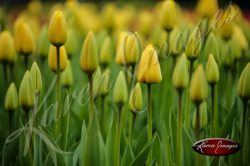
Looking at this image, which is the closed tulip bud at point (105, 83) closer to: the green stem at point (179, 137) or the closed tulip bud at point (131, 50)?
the closed tulip bud at point (131, 50)

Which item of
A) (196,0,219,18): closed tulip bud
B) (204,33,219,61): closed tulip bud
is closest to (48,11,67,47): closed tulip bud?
(204,33,219,61): closed tulip bud

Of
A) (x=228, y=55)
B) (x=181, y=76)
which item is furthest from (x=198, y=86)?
(x=228, y=55)

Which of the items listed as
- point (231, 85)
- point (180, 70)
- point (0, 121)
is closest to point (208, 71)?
point (180, 70)

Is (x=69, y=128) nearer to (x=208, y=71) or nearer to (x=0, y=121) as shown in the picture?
(x=0, y=121)

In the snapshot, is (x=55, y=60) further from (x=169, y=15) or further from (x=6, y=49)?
(x=169, y=15)

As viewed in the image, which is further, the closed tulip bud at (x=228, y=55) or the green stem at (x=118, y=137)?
the closed tulip bud at (x=228, y=55)

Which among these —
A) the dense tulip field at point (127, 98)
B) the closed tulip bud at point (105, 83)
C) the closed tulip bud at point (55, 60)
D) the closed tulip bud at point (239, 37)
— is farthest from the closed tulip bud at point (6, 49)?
the closed tulip bud at point (239, 37)
